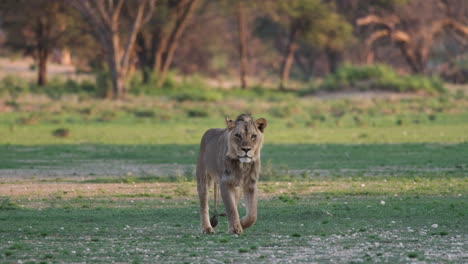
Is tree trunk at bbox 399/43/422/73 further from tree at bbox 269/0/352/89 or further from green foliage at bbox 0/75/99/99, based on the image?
green foliage at bbox 0/75/99/99

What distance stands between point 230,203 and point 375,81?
35.7 meters

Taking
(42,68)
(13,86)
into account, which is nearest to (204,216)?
(13,86)

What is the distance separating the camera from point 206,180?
1060 centimetres

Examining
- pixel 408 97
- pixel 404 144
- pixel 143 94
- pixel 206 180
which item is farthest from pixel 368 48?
pixel 206 180

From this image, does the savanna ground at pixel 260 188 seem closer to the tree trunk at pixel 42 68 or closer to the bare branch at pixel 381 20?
the tree trunk at pixel 42 68

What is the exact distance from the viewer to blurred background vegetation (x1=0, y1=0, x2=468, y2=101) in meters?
42.9

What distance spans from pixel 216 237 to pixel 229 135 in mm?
1031

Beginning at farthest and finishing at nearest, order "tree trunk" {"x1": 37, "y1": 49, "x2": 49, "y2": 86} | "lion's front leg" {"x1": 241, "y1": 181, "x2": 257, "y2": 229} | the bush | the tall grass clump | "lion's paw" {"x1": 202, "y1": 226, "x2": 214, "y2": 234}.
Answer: "tree trunk" {"x1": 37, "y1": 49, "x2": 49, "y2": 86}, the tall grass clump, the bush, "lion's paw" {"x1": 202, "y1": 226, "x2": 214, "y2": 234}, "lion's front leg" {"x1": 241, "y1": 181, "x2": 257, "y2": 229}

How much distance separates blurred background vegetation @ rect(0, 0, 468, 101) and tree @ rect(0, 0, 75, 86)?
0.06 m

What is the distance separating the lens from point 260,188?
584 inches

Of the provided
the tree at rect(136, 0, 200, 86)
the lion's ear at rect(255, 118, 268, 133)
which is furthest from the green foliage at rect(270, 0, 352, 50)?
the lion's ear at rect(255, 118, 268, 133)

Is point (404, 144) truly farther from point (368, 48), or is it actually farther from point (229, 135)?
point (368, 48)

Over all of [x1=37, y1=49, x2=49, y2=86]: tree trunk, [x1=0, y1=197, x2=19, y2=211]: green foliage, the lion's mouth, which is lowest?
[x1=0, y1=197, x2=19, y2=211]: green foliage

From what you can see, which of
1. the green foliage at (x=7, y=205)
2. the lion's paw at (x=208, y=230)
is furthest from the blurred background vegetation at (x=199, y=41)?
the lion's paw at (x=208, y=230)
